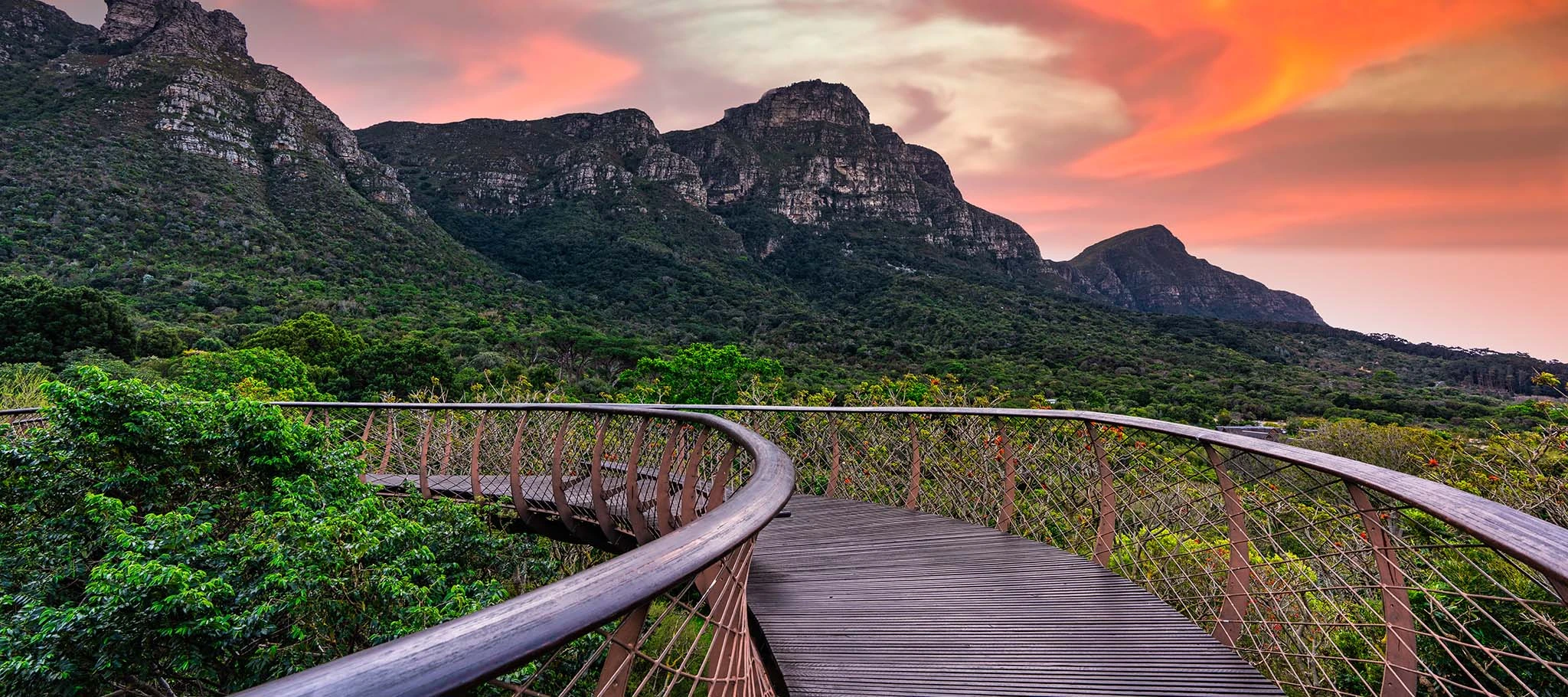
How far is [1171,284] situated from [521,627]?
449 feet

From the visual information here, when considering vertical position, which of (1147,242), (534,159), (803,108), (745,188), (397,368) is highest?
(803,108)

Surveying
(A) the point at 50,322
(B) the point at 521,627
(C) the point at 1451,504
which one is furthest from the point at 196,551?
(A) the point at 50,322

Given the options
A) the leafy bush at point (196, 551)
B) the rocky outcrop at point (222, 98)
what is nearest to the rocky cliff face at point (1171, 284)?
the rocky outcrop at point (222, 98)

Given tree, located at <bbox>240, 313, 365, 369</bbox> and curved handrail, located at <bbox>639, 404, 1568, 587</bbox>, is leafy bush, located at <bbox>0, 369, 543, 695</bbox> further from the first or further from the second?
tree, located at <bbox>240, 313, 365, 369</bbox>

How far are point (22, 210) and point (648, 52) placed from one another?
32978mm

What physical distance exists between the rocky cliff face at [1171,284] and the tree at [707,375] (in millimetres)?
97017

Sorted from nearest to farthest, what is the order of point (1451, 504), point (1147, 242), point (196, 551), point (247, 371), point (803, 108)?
point (1451, 504)
point (196, 551)
point (247, 371)
point (803, 108)
point (1147, 242)

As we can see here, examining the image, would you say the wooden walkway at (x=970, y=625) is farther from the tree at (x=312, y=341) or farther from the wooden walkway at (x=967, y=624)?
the tree at (x=312, y=341)

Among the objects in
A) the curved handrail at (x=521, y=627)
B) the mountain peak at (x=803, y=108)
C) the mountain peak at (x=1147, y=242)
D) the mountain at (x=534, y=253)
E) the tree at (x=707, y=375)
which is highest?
the mountain peak at (x=803, y=108)

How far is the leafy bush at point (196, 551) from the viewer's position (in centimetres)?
262

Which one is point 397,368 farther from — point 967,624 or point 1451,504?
point 1451,504

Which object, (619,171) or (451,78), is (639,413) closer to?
(451,78)

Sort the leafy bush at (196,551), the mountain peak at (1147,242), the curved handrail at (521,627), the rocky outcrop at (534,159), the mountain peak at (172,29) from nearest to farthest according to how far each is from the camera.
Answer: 1. the curved handrail at (521,627)
2. the leafy bush at (196,551)
3. the mountain peak at (172,29)
4. the rocky outcrop at (534,159)
5. the mountain peak at (1147,242)

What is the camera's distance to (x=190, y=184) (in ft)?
119
